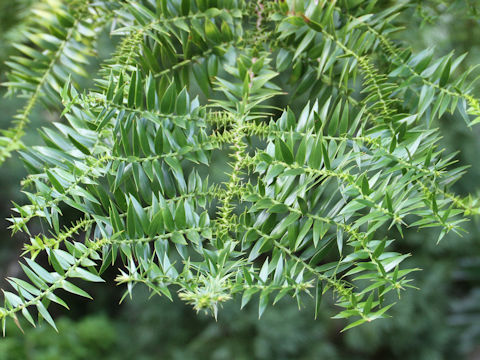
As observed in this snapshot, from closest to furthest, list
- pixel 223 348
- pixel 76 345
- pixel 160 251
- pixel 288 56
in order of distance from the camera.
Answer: pixel 160 251 → pixel 288 56 → pixel 76 345 → pixel 223 348

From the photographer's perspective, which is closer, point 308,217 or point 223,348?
point 308,217

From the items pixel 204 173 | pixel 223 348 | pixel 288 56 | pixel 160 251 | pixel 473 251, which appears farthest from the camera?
pixel 473 251

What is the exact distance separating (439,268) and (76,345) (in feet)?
3.68

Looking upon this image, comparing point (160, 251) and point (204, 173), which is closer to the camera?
point (160, 251)

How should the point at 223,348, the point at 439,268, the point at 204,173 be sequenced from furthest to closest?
the point at 439,268
the point at 223,348
the point at 204,173

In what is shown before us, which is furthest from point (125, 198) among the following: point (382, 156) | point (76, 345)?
point (76, 345)

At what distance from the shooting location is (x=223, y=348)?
4.15 feet

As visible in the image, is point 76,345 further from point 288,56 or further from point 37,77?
point 288,56

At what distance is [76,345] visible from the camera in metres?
0.95

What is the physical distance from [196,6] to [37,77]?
0.61ft

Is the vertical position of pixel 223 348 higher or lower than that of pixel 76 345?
lower

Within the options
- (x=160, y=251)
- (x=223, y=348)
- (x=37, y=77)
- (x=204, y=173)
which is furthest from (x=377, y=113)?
(x=223, y=348)

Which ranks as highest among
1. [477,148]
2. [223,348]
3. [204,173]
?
[204,173]

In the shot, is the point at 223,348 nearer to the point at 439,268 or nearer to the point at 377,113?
the point at 439,268
